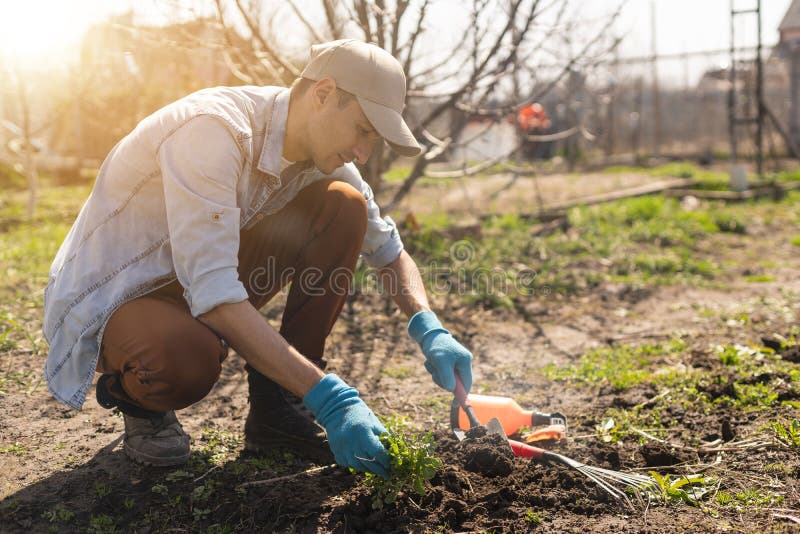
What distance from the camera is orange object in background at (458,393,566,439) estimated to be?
2641mm

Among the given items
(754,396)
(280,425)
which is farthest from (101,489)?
(754,396)

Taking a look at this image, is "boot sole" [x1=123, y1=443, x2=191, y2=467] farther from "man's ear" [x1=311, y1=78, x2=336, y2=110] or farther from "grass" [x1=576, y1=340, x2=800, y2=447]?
"grass" [x1=576, y1=340, x2=800, y2=447]

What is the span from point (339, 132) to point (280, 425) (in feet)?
3.24

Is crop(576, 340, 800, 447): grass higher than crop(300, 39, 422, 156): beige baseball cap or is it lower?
lower

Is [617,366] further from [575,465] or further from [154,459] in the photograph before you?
[154,459]

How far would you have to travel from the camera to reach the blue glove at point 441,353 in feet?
7.84

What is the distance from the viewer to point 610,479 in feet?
7.47

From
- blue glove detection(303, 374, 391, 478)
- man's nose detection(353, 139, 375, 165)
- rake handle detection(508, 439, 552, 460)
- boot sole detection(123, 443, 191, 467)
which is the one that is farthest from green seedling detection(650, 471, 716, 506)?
boot sole detection(123, 443, 191, 467)

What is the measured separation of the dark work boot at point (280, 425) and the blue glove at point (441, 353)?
435 mm

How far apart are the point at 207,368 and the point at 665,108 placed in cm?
1337

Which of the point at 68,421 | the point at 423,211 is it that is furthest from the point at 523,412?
the point at 423,211

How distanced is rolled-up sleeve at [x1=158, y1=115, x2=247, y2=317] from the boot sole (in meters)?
0.62

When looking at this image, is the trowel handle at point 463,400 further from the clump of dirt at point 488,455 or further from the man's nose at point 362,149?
the man's nose at point 362,149

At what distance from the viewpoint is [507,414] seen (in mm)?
2670
